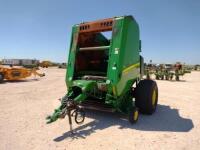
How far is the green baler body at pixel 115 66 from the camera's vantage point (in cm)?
516

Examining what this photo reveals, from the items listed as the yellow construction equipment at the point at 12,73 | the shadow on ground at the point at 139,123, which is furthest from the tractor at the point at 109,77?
the yellow construction equipment at the point at 12,73

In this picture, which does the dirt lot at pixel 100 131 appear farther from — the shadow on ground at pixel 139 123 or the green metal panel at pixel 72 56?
the green metal panel at pixel 72 56

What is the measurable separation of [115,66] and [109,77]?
300 millimetres

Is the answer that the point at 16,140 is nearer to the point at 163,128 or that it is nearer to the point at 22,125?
the point at 22,125

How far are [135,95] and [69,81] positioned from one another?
6.35ft

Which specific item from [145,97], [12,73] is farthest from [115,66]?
[12,73]

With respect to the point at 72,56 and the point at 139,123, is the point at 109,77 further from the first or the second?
the point at 72,56

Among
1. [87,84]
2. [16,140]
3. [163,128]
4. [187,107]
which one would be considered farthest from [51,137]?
[187,107]

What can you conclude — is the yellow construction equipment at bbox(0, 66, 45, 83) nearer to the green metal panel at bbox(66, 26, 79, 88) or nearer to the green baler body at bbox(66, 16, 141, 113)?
the green metal panel at bbox(66, 26, 79, 88)

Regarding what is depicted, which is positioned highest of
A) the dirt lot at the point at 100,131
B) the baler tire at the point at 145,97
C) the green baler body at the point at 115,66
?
the green baler body at the point at 115,66

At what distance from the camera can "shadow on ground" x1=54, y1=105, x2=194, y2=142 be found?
15.3ft

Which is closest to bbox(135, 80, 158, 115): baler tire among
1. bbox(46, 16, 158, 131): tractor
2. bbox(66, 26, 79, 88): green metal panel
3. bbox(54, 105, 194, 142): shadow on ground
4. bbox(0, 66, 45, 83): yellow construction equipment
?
bbox(46, 16, 158, 131): tractor

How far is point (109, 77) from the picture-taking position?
5.17 meters

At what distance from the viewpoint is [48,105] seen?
7.05 metres
